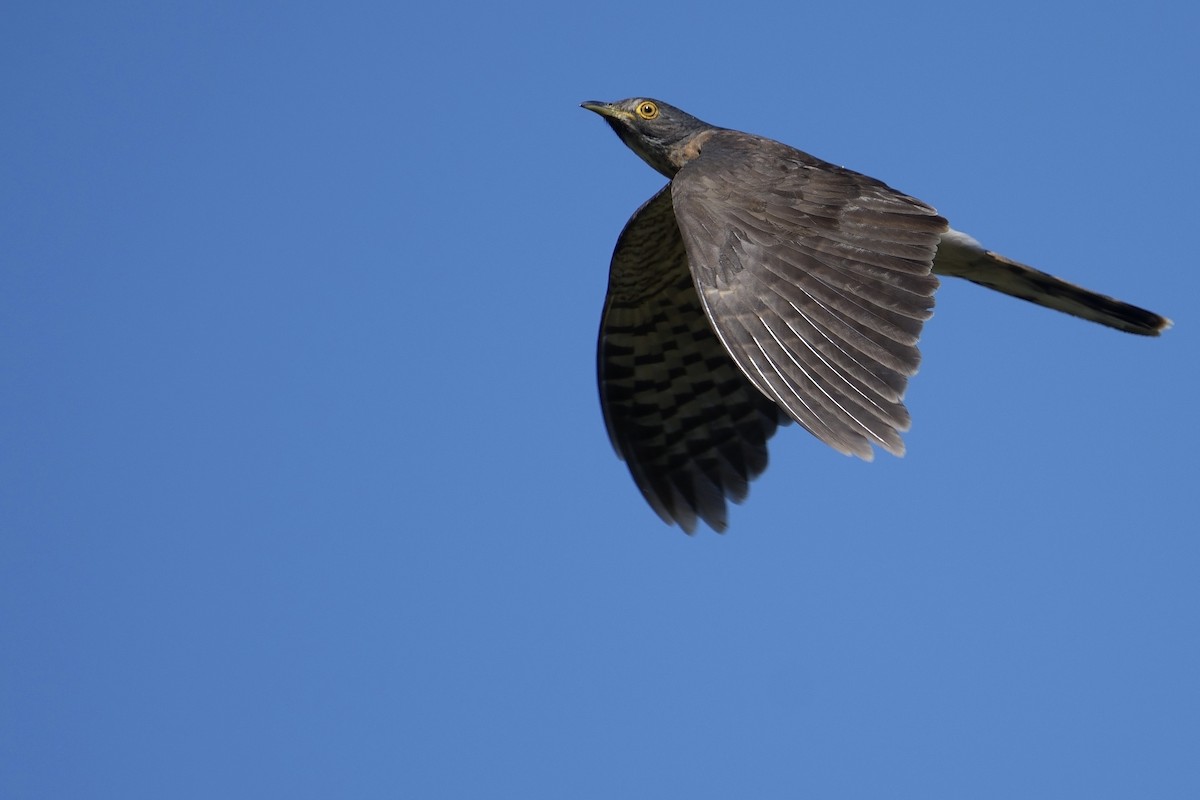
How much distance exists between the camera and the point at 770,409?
9.50 m

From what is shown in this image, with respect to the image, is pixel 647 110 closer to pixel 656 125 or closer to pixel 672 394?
pixel 656 125

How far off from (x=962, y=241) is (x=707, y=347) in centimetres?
205

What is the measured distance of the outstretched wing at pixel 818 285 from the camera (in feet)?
22.4

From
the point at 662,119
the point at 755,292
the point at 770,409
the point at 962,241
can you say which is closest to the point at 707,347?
the point at 770,409

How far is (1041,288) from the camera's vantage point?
850 cm

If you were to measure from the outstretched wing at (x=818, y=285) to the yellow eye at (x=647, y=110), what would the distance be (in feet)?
4.66

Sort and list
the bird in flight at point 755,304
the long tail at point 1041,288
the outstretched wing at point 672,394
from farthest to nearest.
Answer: the outstretched wing at point 672,394 → the long tail at point 1041,288 → the bird in flight at point 755,304

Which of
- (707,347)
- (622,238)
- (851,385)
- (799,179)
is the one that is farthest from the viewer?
(707,347)

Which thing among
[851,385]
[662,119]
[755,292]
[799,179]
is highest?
[662,119]

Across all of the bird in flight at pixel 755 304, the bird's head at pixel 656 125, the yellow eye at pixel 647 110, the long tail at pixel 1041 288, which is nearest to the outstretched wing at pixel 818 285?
the bird in flight at pixel 755 304

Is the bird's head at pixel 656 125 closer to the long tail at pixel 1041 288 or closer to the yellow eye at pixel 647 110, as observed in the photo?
the yellow eye at pixel 647 110

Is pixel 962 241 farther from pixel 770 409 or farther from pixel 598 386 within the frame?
pixel 598 386

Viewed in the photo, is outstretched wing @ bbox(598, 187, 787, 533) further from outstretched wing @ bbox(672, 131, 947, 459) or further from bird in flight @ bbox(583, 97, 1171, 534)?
outstretched wing @ bbox(672, 131, 947, 459)

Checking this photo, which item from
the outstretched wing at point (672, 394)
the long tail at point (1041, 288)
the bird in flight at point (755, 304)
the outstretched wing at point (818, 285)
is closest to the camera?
the outstretched wing at point (818, 285)
